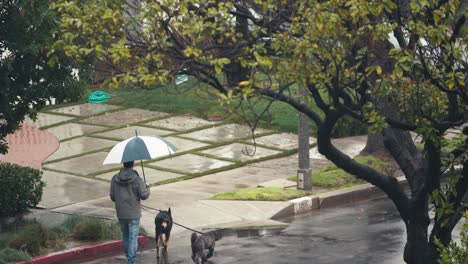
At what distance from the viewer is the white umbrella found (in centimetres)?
1503

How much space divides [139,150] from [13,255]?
2.40 m

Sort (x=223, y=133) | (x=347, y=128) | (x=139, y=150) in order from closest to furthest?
(x=139, y=150)
(x=347, y=128)
(x=223, y=133)

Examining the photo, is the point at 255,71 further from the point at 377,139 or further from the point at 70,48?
the point at 377,139

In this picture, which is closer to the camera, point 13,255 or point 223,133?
point 13,255

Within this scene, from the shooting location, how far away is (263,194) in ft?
65.1

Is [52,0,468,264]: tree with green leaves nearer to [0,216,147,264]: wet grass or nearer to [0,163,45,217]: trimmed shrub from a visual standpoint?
[0,216,147,264]: wet grass

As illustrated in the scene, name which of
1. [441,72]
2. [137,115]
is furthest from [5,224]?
[137,115]

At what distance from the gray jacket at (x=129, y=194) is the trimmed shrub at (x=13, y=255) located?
1.65 meters

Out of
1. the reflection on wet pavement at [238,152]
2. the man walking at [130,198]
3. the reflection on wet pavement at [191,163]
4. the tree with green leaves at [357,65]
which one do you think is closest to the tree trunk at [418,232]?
the tree with green leaves at [357,65]

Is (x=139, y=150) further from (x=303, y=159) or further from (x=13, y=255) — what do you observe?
(x=303, y=159)

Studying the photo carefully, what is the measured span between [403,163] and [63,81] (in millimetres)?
6410

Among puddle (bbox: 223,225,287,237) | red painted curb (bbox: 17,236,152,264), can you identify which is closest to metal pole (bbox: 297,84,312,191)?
puddle (bbox: 223,225,287,237)

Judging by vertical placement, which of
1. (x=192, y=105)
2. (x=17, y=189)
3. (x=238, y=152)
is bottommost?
(x=17, y=189)

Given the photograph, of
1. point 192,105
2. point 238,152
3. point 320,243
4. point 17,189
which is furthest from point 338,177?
point 192,105
